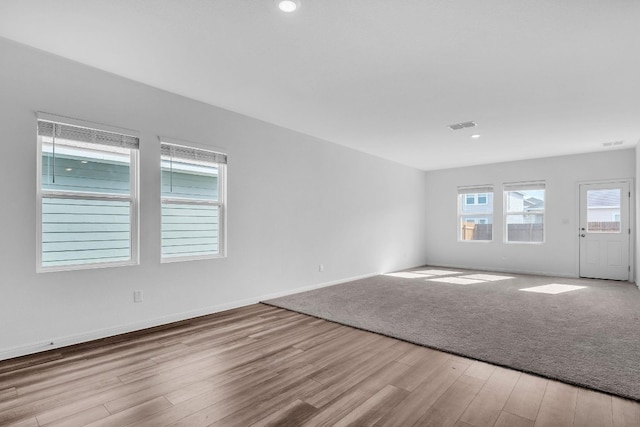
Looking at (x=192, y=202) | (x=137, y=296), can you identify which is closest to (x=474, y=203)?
→ (x=192, y=202)

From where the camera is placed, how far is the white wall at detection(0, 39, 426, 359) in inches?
107

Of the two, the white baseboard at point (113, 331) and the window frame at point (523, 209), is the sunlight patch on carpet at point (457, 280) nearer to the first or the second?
the window frame at point (523, 209)

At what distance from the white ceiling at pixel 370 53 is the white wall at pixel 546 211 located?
2276 mm

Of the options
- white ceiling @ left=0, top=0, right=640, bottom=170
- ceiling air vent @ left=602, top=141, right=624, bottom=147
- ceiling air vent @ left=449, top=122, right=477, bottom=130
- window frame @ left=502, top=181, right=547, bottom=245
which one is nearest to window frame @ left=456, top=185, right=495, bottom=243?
window frame @ left=502, top=181, right=547, bottom=245

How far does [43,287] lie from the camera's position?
2.82 m

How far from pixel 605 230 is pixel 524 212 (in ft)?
4.71

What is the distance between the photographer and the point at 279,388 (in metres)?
2.20

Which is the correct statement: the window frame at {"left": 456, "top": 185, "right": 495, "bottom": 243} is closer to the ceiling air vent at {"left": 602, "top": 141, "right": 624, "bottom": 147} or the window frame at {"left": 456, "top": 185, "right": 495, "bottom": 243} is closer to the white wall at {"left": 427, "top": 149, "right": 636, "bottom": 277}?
the white wall at {"left": 427, "top": 149, "right": 636, "bottom": 277}

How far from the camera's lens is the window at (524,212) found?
7227mm

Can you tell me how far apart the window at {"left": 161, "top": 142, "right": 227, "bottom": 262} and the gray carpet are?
1276 mm

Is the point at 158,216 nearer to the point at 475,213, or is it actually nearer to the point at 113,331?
the point at 113,331

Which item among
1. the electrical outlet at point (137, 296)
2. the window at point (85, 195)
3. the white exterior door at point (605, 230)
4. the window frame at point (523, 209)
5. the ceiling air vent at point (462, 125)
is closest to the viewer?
the window at point (85, 195)

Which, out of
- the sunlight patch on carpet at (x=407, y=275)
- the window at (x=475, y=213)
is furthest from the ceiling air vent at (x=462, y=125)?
the window at (x=475, y=213)

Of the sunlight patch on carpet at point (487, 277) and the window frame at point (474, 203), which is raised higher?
the window frame at point (474, 203)
